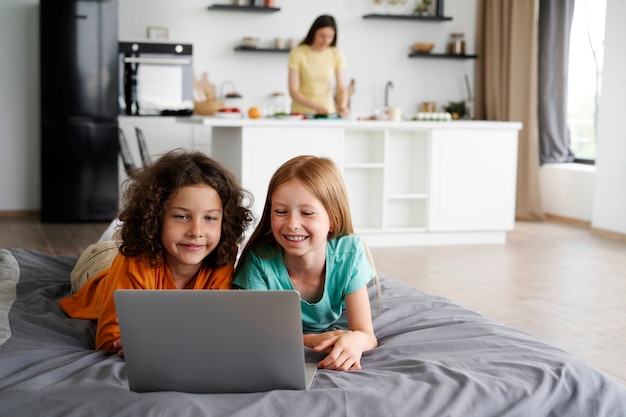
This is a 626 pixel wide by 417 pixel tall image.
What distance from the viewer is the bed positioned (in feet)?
5.33

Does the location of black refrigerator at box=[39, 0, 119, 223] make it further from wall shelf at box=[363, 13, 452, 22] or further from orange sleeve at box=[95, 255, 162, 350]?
orange sleeve at box=[95, 255, 162, 350]

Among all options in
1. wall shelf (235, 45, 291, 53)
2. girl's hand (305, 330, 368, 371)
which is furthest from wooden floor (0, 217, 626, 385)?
wall shelf (235, 45, 291, 53)

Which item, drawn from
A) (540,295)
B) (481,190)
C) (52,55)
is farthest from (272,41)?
(540,295)

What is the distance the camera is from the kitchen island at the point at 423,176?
6.05 m

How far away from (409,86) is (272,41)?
56.6 inches

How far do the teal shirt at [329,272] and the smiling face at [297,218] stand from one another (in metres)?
0.10

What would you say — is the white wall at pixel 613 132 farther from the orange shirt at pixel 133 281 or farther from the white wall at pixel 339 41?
the orange shirt at pixel 133 281

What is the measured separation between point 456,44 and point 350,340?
22.0 ft

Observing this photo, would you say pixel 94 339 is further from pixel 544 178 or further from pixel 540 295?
pixel 544 178

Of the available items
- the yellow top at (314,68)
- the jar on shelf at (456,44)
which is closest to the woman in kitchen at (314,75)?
the yellow top at (314,68)

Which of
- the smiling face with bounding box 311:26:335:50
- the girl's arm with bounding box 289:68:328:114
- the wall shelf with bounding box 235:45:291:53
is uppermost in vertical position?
the wall shelf with bounding box 235:45:291:53

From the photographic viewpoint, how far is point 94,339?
221 centimetres

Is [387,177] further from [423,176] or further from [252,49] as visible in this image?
[252,49]

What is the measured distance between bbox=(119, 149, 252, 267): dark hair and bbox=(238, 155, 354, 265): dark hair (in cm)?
5
